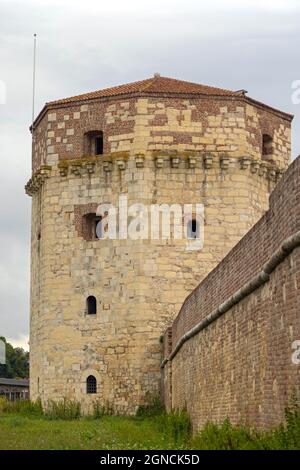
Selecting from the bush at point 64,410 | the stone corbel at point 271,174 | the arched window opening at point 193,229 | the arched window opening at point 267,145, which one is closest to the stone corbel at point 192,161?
the arched window opening at point 193,229

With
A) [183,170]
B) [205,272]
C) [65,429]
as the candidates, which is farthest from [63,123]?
[65,429]

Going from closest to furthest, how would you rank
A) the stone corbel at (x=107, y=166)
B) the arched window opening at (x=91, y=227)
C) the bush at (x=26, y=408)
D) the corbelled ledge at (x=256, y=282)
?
1. the corbelled ledge at (x=256, y=282)
2. the stone corbel at (x=107, y=166)
3. the arched window opening at (x=91, y=227)
4. the bush at (x=26, y=408)

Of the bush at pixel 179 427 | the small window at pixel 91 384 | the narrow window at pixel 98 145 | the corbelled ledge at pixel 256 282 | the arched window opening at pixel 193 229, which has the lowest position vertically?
the bush at pixel 179 427

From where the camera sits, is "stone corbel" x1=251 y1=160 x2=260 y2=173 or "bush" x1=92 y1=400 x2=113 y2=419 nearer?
"bush" x1=92 y1=400 x2=113 y2=419

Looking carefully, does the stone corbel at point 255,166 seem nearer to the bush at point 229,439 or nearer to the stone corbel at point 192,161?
the stone corbel at point 192,161

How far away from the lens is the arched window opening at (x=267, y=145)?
1148 inches

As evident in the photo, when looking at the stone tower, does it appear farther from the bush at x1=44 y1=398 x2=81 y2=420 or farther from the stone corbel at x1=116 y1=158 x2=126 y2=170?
the bush at x1=44 y1=398 x2=81 y2=420

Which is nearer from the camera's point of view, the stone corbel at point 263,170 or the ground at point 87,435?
the ground at point 87,435

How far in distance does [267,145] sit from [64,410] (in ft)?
29.3

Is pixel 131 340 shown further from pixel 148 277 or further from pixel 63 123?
pixel 63 123

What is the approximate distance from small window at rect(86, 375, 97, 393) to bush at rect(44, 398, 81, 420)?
474mm

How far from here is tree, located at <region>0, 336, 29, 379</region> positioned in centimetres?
9571

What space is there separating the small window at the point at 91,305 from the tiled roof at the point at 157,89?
5305mm

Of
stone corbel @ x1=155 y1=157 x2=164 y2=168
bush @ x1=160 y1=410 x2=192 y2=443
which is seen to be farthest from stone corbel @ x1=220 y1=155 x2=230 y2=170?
bush @ x1=160 y1=410 x2=192 y2=443
